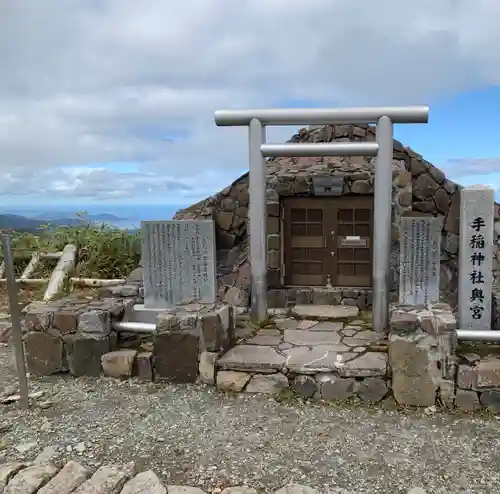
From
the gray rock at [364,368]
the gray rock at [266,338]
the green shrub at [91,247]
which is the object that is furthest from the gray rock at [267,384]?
the green shrub at [91,247]

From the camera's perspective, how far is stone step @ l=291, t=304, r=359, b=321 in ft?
24.6

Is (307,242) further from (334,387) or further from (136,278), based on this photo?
(334,387)

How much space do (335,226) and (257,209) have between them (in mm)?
1938

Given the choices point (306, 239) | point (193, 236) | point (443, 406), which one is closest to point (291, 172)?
point (306, 239)

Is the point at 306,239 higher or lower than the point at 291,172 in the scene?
lower

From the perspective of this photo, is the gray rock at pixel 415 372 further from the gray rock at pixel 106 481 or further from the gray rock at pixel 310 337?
the gray rock at pixel 106 481

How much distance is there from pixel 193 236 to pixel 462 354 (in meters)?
3.39

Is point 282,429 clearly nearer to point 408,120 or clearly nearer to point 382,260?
point 382,260

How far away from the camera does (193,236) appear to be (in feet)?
20.8

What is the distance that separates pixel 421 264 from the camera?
238 inches

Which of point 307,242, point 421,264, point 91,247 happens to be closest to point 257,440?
point 421,264

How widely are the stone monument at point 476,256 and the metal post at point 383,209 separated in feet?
3.15

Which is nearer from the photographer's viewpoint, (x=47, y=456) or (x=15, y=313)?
(x=47, y=456)

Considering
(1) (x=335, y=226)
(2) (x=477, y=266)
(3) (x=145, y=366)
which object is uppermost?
(1) (x=335, y=226)
